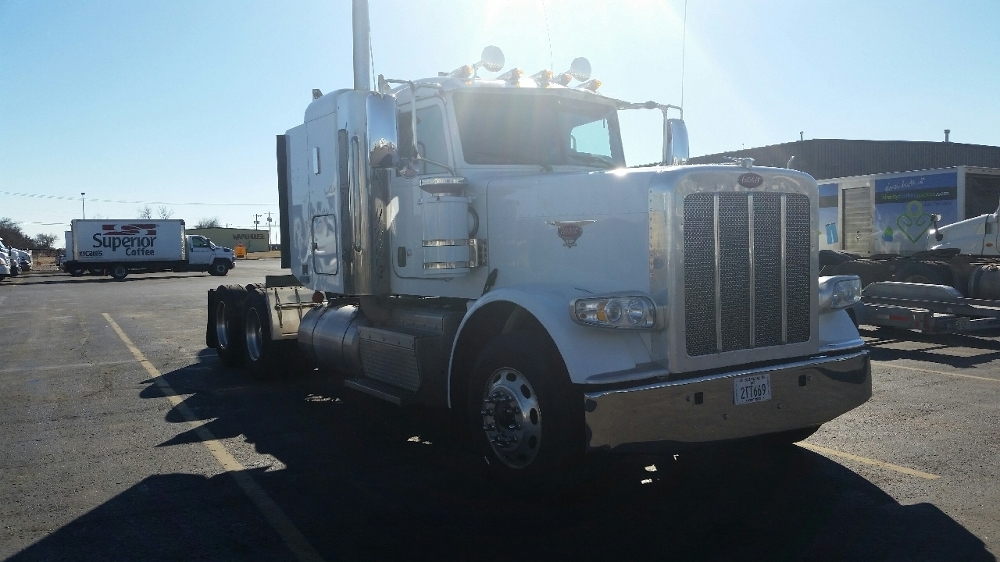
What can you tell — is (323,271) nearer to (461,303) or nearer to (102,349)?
(461,303)

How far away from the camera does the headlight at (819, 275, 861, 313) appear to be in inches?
217

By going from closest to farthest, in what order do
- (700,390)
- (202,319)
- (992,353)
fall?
(700,390), (992,353), (202,319)

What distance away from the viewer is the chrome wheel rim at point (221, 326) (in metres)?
10.6

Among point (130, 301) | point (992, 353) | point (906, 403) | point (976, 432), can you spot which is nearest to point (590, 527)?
point (976, 432)

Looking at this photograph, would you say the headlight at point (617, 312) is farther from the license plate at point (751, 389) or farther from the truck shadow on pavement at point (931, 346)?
the truck shadow on pavement at point (931, 346)

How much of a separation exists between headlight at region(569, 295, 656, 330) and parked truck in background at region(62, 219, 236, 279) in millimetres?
41774

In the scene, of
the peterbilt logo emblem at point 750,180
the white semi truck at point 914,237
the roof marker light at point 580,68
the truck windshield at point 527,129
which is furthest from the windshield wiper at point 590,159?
the white semi truck at point 914,237

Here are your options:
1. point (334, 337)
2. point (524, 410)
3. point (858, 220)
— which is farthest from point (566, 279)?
point (858, 220)

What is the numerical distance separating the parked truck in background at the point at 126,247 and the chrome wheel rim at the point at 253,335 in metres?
35.5

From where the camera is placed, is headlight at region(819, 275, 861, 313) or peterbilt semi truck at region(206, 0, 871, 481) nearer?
peterbilt semi truck at region(206, 0, 871, 481)

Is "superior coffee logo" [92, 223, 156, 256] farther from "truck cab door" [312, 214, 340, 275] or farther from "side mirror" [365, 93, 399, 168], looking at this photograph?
"side mirror" [365, 93, 399, 168]

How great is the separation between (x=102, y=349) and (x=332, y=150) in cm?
714

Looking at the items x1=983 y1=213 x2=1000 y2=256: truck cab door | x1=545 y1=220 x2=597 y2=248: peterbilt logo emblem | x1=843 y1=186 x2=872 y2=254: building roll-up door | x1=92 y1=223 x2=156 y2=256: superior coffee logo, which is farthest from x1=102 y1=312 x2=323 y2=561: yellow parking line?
x1=92 y1=223 x2=156 y2=256: superior coffee logo

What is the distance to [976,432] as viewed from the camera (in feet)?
21.0
